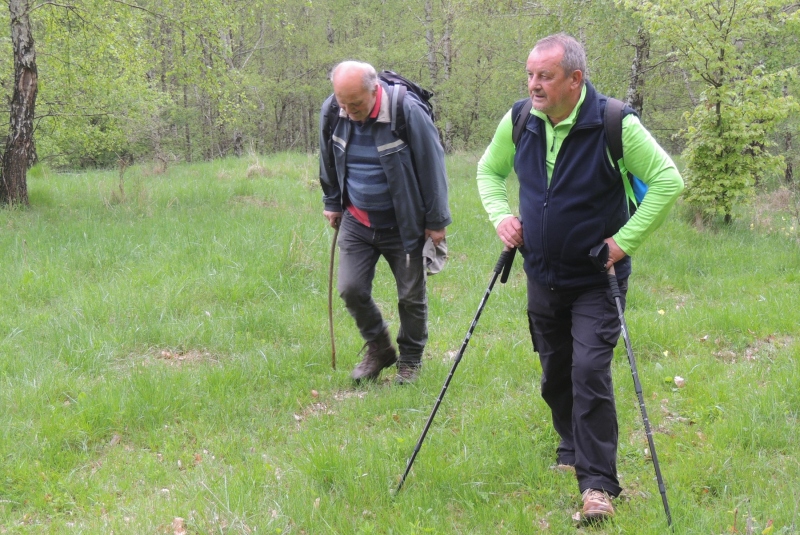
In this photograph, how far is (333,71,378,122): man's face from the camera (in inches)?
171

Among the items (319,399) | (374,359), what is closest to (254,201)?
(374,359)

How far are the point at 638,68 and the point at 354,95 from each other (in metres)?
11.3

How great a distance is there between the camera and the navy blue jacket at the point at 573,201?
323cm

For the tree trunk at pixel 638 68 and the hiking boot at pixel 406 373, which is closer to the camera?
the hiking boot at pixel 406 373

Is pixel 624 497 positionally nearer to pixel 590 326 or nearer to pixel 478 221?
pixel 590 326

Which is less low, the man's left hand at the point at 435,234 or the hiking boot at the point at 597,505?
the man's left hand at the point at 435,234

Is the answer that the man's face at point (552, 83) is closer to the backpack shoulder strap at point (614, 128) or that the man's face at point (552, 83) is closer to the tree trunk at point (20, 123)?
the backpack shoulder strap at point (614, 128)

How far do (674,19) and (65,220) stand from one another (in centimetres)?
891

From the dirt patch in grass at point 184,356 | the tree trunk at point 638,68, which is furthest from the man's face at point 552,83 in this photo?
the tree trunk at point 638,68

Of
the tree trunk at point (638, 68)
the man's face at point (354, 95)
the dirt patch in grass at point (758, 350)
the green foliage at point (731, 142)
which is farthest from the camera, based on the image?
the tree trunk at point (638, 68)

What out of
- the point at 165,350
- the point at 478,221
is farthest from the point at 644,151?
the point at 478,221

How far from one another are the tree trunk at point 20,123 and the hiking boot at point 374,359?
761 centimetres

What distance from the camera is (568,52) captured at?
3145mm

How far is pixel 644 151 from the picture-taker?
317 centimetres
